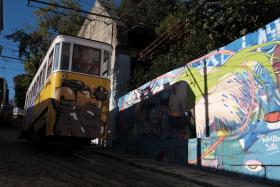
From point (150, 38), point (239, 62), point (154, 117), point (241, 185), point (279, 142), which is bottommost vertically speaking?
point (241, 185)

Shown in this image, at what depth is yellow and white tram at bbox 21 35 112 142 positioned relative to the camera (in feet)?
45.9

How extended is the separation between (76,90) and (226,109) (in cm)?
498

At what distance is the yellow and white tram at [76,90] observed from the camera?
13977 millimetres

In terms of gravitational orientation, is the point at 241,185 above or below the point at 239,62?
below

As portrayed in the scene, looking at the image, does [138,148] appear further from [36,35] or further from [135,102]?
[36,35]

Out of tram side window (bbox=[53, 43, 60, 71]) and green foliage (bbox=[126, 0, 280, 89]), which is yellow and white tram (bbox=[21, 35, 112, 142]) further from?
green foliage (bbox=[126, 0, 280, 89])

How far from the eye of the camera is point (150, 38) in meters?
25.8

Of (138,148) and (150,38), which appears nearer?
(138,148)

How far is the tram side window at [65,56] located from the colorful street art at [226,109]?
453 cm

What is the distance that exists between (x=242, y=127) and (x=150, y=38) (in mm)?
14444

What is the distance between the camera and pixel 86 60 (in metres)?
14.9

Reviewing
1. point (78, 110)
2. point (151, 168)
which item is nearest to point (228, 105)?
point (151, 168)

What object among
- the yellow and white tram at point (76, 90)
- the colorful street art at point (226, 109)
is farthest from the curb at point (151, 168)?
the yellow and white tram at point (76, 90)

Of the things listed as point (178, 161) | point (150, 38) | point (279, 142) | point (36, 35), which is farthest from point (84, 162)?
point (36, 35)
